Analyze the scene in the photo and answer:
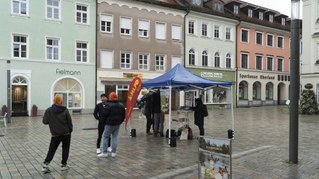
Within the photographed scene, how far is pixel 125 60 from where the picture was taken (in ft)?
101

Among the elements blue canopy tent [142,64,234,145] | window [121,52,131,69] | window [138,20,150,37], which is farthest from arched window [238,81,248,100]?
blue canopy tent [142,64,234,145]

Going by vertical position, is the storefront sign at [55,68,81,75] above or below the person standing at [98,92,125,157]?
above

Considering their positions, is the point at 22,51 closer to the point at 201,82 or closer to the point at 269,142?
the point at 201,82

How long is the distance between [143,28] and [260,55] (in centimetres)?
1727

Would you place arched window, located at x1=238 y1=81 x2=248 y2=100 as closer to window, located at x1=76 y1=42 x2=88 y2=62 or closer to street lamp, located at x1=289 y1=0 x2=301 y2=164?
window, located at x1=76 y1=42 x2=88 y2=62

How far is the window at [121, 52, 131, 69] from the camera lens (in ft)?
101

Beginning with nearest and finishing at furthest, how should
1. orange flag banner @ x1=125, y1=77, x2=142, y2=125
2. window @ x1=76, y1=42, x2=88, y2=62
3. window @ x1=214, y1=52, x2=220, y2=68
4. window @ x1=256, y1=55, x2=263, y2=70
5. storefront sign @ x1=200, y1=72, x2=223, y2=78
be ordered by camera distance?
orange flag banner @ x1=125, y1=77, x2=142, y2=125 → window @ x1=76, y1=42, x2=88, y2=62 → storefront sign @ x1=200, y1=72, x2=223, y2=78 → window @ x1=214, y1=52, x2=220, y2=68 → window @ x1=256, y1=55, x2=263, y2=70

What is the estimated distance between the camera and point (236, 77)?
1556 inches

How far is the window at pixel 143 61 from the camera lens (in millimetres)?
31688

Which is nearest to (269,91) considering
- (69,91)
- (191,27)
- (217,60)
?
(217,60)

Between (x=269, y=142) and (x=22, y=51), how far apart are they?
67.2 ft

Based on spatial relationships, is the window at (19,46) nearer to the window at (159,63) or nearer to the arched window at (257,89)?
the window at (159,63)

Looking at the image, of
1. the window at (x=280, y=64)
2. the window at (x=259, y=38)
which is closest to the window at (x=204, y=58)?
the window at (x=259, y=38)

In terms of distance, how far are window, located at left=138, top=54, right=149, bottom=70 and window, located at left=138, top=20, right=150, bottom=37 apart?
6.41 ft
